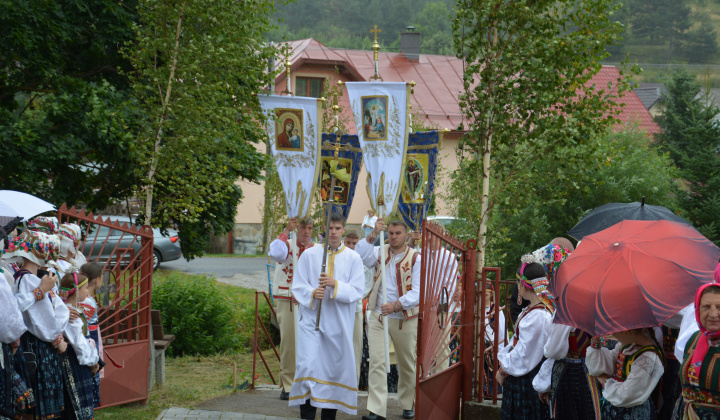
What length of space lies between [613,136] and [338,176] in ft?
36.2

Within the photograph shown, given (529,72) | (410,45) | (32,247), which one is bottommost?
(32,247)

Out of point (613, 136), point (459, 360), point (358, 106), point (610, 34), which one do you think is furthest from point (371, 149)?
point (613, 136)

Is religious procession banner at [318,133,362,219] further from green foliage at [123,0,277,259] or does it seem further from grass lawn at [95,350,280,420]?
grass lawn at [95,350,280,420]

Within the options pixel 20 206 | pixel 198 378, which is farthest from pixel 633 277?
pixel 198 378

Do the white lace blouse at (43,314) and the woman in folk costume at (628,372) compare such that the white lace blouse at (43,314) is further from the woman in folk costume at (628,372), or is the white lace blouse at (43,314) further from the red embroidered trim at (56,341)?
the woman in folk costume at (628,372)

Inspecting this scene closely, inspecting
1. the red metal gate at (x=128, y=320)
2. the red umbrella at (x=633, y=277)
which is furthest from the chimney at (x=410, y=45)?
the red umbrella at (x=633, y=277)

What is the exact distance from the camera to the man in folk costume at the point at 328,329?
678 cm

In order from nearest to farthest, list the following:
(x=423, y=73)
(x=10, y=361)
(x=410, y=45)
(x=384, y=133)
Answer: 1. (x=10, y=361)
2. (x=384, y=133)
3. (x=423, y=73)
4. (x=410, y=45)

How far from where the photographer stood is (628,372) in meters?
4.31

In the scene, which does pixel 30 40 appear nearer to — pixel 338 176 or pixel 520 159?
pixel 338 176

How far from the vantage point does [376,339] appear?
7480 millimetres

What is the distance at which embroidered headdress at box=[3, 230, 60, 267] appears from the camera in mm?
5426

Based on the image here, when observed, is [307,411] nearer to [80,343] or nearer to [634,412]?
[80,343]

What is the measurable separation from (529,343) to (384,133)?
10.1ft
